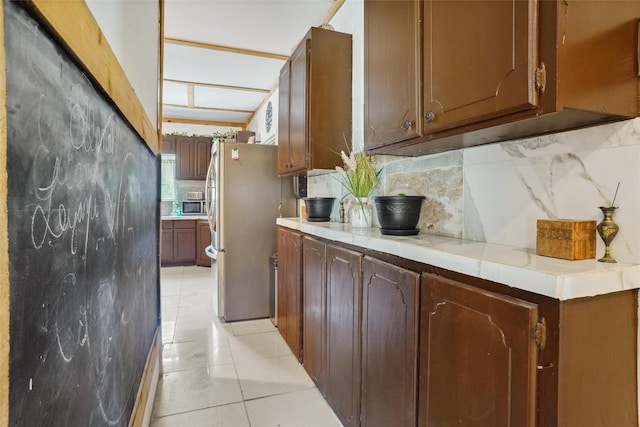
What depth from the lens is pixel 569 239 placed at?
0.99 metres

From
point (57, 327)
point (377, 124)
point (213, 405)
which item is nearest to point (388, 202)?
point (377, 124)

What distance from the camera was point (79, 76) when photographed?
26.5 inches

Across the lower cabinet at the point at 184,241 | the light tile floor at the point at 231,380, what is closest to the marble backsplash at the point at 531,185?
the light tile floor at the point at 231,380

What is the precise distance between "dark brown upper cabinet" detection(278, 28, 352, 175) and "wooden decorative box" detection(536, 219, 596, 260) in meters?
1.70

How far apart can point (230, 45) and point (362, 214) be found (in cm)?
263

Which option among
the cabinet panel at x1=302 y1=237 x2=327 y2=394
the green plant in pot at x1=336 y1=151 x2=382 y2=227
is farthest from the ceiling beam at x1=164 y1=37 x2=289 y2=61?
the cabinet panel at x1=302 y1=237 x2=327 y2=394

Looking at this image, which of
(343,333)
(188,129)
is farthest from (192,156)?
(343,333)

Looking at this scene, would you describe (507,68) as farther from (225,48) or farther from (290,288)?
(225,48)

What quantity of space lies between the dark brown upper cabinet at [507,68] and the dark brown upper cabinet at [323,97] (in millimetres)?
1058

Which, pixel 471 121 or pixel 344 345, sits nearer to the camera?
pixel 471 121

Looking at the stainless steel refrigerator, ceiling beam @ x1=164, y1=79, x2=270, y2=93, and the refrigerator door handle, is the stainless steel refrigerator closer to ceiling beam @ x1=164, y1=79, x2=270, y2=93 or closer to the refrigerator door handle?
the refrigerator door handle

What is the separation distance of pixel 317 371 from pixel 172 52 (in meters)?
3.61

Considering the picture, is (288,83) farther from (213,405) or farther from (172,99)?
(172,99)

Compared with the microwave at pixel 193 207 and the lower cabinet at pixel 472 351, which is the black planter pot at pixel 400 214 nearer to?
the lower cabinet at pixel 472 351
